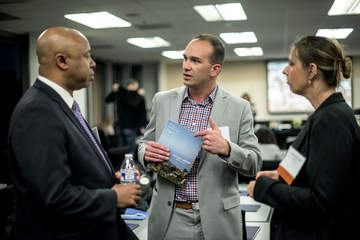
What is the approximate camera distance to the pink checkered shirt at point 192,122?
1820mm

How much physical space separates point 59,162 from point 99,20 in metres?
6.28

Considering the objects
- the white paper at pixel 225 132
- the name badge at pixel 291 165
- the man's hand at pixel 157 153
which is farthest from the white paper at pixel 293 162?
the man's hand at pixel 157 153

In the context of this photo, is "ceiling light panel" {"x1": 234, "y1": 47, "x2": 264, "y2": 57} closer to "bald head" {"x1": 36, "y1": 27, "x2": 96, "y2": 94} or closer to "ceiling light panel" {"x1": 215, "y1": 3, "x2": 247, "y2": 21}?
"ceiling light panel" {"x1": 215, "y1": 3, "x2": 247, "y2": 21}

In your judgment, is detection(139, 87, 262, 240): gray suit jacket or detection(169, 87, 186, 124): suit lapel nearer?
detection(139, 87, 262, 240): gray suit jacket

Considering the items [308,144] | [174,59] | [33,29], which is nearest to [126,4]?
[33,29]

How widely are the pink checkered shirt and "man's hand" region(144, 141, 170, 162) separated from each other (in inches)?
7.9

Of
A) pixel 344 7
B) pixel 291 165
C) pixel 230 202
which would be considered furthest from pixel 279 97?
pixel 291 165

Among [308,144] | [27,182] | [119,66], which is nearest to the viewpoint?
[27,182]

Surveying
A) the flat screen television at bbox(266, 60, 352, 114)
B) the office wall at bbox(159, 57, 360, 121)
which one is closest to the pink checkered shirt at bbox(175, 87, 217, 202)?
the office wall at bbox(159, 57, 360, 121)

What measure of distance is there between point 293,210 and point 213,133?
486 mm

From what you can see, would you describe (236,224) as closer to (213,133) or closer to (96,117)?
(213,133)

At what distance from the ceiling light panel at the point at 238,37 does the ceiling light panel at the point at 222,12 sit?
1.54 m

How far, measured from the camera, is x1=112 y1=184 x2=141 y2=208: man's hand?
135 centimetres

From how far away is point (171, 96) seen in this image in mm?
2002
